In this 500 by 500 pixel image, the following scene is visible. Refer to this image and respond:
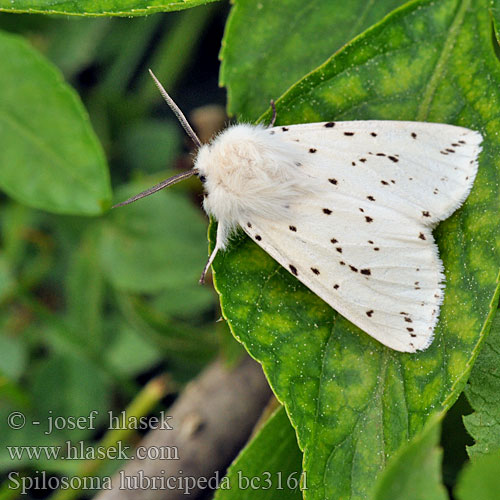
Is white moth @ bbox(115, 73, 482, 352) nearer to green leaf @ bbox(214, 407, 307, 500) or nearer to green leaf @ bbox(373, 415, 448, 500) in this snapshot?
green leaf @ bbox(214, 407, 307, 500)

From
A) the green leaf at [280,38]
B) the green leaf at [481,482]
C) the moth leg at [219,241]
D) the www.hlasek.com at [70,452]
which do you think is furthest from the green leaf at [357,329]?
the www.hlasek.com at [70,452]

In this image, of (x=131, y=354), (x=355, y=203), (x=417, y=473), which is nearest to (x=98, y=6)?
(x=355, y=203)

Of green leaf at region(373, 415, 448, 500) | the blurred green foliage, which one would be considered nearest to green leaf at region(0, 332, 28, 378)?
the blurred green foliage

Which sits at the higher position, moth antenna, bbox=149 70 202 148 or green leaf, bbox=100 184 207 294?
moth antenna, bbox=149 70 202 148

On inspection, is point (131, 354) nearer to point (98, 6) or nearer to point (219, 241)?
point (219, 241)

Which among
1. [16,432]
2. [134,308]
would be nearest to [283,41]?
[134,308]

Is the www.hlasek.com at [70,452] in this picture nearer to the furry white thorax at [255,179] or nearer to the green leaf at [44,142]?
the green leaf at [44,142]
